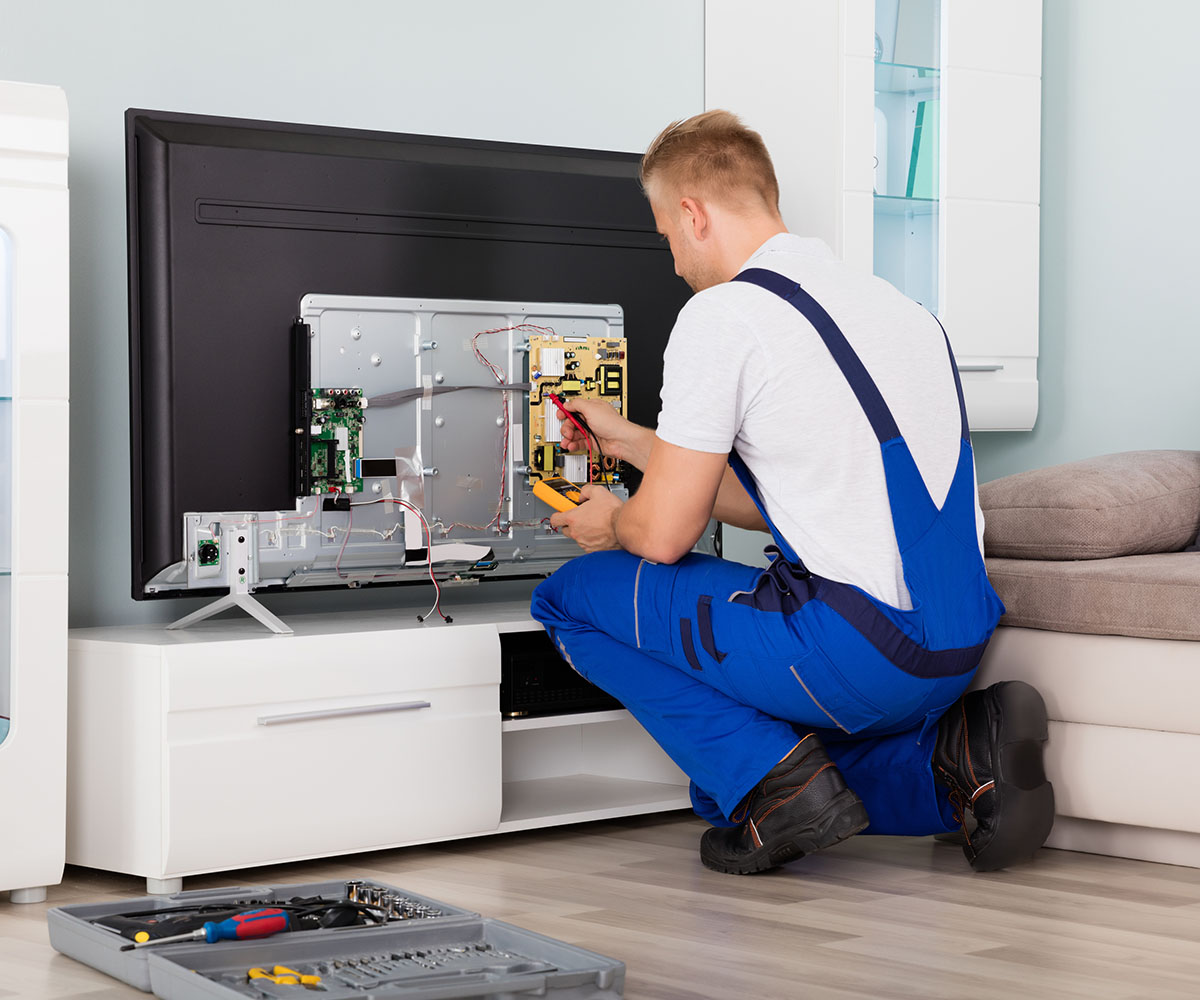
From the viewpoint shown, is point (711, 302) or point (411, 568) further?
point (411, 568)

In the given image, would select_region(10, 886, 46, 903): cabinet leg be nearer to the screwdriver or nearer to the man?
the screwdriver

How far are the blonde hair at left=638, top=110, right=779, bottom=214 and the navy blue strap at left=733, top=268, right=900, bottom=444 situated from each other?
27 centimetres

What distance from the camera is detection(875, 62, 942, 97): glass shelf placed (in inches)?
134

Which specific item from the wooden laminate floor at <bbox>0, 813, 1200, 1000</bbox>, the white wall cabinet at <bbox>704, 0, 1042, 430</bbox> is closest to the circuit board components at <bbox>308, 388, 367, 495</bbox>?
the wooden laminate floor at <bbox>0, 813, 1200, 1000</bbox>

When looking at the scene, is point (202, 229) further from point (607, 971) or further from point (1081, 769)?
point (1081, 769)

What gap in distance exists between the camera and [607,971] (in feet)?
5.48

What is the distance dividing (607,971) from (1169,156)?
265 centimetres

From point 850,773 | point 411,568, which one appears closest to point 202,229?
point 411,568

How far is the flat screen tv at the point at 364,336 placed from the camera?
2.48m

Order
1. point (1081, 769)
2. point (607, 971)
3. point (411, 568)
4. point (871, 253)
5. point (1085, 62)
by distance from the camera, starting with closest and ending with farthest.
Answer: point (607, 971), point (1081, 769), point (411, 568), point (871, 253), point (1085, 62)

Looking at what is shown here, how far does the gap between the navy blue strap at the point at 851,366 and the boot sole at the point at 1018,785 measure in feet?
1.62

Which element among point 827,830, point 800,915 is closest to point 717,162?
point 827,830

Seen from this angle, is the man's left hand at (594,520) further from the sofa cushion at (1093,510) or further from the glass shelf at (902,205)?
the glass shelf at (902,205)

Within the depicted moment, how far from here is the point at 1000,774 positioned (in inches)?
90.0
